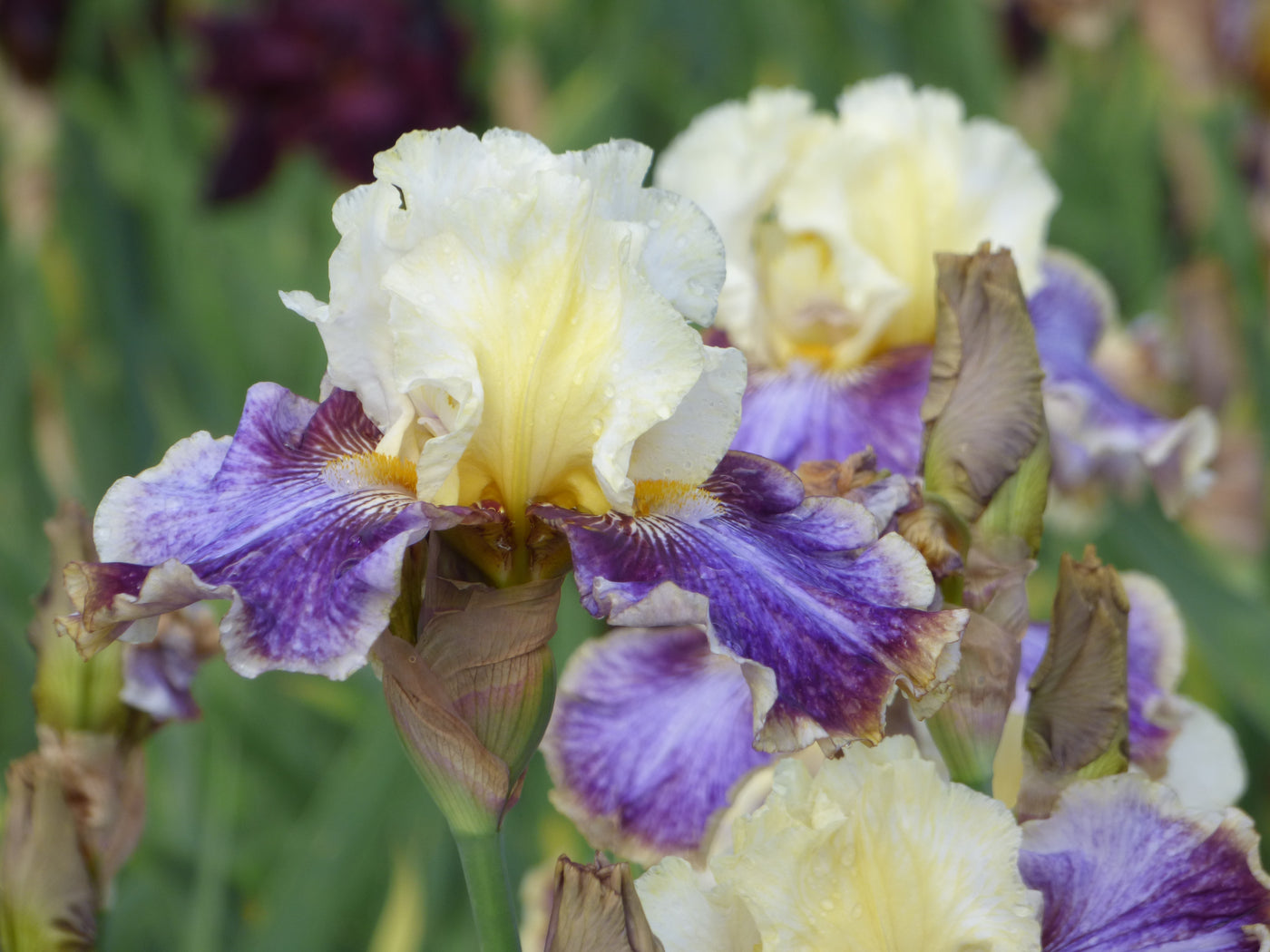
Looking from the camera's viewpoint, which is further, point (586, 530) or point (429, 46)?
point (429, 46)

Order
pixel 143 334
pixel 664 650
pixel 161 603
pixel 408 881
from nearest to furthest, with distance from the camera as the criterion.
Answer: pixel 161 603 → pixel 664 650 → pixel 408 881 → pixel 143 334

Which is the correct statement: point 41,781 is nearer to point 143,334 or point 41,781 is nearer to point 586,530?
point 586,530

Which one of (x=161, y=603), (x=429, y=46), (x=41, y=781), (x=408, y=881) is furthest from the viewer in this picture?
(x=429, y=46)

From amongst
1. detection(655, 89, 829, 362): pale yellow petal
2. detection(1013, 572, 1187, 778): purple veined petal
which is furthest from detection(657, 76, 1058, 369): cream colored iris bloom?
detection(1013, 572, 1187, 778): purple veined petal

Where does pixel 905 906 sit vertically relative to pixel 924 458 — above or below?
below

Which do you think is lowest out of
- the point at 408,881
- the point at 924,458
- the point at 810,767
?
the point at 408,881

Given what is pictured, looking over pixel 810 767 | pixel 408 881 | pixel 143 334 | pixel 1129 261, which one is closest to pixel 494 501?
pixel 810 767

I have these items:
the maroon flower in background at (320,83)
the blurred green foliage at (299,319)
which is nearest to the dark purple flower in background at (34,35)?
the blurred green foliage at (299,319)
